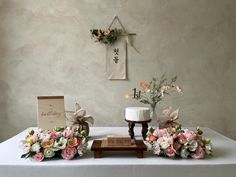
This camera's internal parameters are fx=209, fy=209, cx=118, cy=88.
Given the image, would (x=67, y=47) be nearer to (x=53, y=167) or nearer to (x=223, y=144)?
(x=53, y=167)

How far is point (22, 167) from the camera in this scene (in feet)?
3.35

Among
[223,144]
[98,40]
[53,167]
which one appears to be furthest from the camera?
[98,40]

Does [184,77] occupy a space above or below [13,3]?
below

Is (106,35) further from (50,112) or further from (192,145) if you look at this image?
(192,145)

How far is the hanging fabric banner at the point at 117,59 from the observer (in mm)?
2064

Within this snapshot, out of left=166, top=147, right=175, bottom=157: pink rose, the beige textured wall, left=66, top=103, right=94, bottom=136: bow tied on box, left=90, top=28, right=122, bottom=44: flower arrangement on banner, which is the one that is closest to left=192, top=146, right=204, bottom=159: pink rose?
left=166, top=147, right=175, bottom=157: pink rose

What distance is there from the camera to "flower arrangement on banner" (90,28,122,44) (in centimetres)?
200

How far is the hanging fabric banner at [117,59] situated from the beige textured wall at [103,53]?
0.06 metres

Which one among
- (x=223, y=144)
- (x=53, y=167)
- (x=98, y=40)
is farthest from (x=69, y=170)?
(x=98, y=40)

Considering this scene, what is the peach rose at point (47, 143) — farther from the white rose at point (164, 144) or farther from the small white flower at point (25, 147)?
the white rose at point (164, 144)

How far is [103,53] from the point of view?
2072 mm

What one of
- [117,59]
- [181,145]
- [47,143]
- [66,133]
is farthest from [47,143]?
[117,59]

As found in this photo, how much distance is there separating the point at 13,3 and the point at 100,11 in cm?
87

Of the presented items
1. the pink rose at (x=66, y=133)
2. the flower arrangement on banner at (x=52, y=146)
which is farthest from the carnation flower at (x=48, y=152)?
the pink rose at (x=66, y=133)
